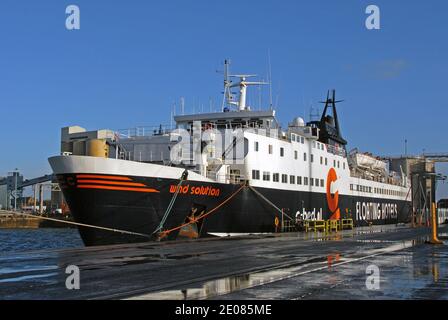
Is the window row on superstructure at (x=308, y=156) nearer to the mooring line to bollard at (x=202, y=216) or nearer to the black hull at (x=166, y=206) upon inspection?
the black hull at (x=166, y=206)

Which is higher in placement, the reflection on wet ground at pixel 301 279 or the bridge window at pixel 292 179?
the bridge window at pixel 292 179

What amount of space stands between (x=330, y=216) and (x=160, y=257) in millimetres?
26694

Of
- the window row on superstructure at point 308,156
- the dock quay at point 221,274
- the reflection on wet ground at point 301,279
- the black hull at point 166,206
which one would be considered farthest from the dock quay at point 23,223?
the reflection on wet ground at point 301,279

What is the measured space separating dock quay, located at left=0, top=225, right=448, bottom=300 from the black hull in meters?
1.68

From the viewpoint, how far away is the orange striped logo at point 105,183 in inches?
827

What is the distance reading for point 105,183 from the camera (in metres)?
21.2

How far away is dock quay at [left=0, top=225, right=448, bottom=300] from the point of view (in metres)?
9.80

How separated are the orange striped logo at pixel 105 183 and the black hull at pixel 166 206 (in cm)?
13

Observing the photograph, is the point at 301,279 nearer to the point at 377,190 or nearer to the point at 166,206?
the point at 166,206

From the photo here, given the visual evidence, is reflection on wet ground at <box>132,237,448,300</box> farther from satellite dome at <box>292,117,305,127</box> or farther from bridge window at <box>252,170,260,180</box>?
satellite dome at <box>292,117,305,127</box>

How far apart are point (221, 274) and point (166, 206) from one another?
11.0 metres

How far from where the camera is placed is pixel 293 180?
3528cm
